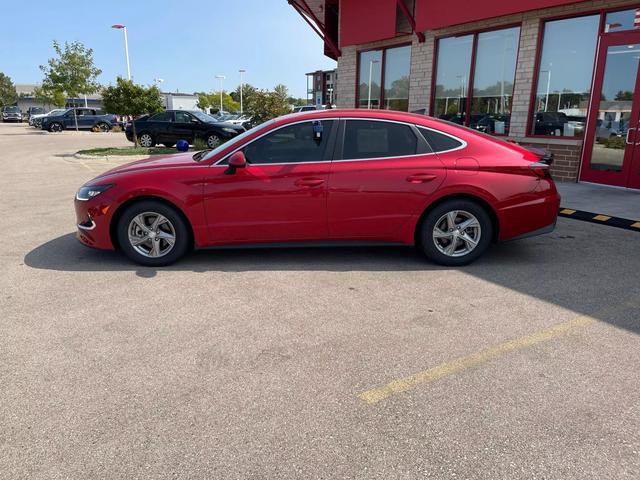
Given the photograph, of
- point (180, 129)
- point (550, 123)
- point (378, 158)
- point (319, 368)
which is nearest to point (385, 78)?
point (550, 123)

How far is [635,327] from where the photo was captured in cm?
371

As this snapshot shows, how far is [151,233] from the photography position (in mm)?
5012

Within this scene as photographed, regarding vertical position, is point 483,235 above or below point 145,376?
above

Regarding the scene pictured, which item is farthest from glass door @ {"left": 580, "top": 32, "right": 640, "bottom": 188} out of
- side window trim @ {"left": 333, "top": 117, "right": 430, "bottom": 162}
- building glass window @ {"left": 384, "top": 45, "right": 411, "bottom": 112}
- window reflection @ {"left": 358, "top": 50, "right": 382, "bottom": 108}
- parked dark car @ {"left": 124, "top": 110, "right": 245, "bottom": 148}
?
parked dark car @ {"left": 124, "top": 110, "right": 245, "bottom": 148}

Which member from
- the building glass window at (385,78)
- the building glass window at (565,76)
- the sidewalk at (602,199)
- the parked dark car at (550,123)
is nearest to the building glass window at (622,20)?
the building glass window at (565,76)

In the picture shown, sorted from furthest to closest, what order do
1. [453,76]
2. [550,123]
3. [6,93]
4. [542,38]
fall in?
[6,93] < [453,76] < [550,123] < [542,38]

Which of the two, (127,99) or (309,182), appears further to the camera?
(127,99)

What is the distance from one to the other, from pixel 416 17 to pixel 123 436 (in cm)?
1241

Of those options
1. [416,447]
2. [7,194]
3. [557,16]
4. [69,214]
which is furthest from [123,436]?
[557,16]

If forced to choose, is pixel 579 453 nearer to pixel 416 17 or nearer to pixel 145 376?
pixel 145 376

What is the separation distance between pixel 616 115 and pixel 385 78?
22.6ft

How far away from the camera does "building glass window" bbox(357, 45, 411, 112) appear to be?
45.2 feet

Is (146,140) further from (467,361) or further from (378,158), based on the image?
(467,361)

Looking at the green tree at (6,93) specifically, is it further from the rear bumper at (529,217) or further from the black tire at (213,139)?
the rear bumper at (529,217)
